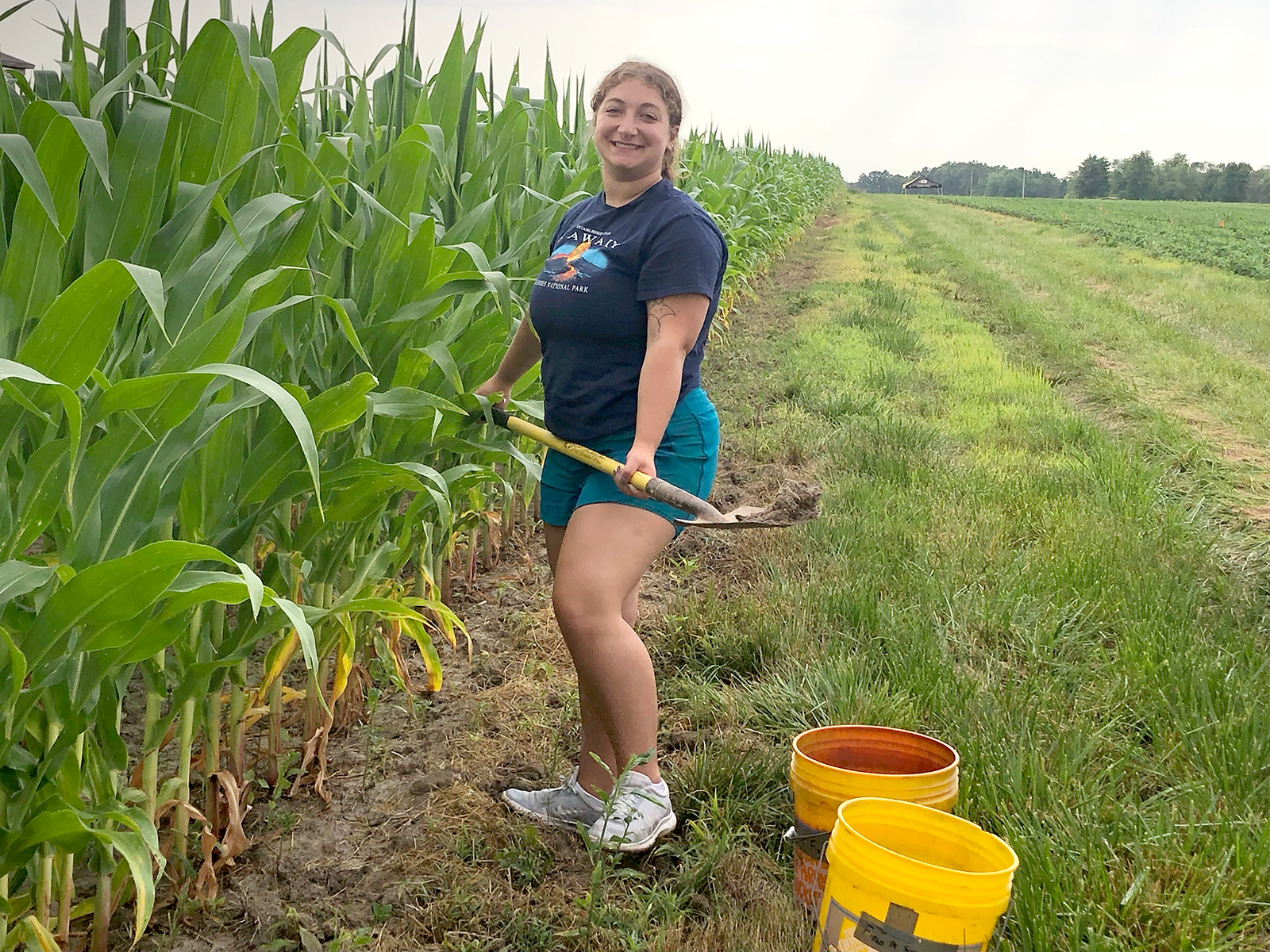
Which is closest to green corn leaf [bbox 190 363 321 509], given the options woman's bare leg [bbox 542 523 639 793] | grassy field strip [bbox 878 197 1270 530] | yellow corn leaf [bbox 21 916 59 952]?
yellow corn leaf [bbox 21 916 59 952]

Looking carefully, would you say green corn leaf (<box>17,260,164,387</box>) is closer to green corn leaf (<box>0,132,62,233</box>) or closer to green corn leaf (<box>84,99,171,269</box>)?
green corn leaf (<box>0,132,62,233</box>)

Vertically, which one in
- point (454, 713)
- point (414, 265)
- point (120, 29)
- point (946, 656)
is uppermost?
point (120, 29)

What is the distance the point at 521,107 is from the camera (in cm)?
330

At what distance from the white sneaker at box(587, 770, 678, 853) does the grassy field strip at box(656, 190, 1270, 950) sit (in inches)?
2.8

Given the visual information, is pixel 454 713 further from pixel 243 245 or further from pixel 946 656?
pixel 243 245

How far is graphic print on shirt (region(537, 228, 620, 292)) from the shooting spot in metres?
2.24

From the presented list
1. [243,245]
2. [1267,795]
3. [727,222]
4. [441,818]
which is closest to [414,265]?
[243,245]

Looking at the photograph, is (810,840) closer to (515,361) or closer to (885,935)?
(885,935)

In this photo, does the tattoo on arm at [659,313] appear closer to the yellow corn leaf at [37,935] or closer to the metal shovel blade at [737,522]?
the metal shovel blade at [737,522]

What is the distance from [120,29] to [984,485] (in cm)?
392

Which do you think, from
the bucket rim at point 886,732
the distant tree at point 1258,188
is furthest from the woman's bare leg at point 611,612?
the distant tree at point 1258,188

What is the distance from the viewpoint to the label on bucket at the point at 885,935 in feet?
5.24

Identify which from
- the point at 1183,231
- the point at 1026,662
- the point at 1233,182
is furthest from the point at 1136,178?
the point at 1026,662

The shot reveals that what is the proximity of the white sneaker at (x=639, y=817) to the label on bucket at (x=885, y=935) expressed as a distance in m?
0.58
